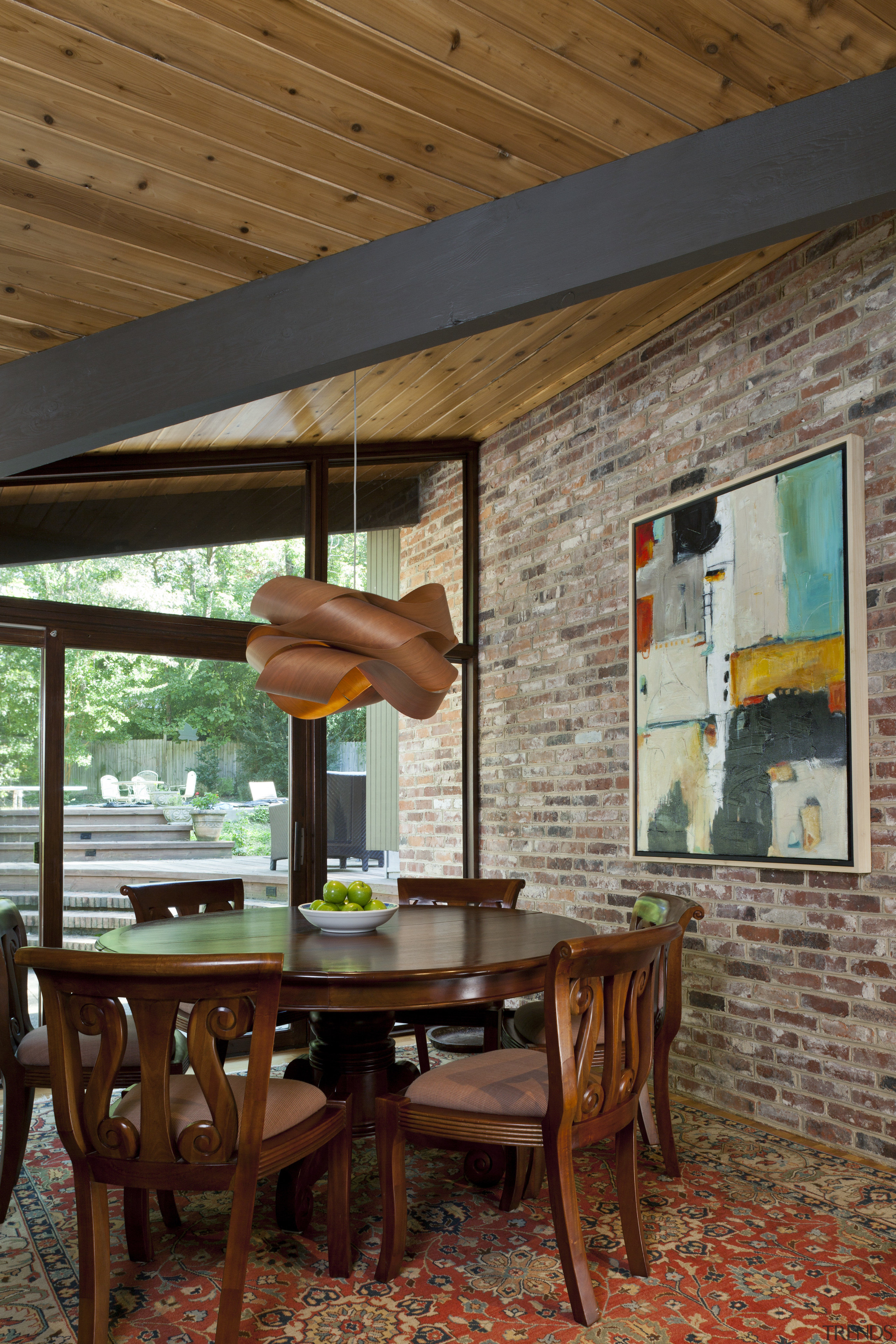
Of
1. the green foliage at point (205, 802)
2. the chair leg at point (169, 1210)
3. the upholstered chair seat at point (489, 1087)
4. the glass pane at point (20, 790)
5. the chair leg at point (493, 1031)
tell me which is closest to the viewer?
the upholstered chair seat at point (489, 1087)

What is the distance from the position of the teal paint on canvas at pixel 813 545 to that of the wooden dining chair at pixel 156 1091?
91.0 inches

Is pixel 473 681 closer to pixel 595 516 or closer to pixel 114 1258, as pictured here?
pixel 595 516

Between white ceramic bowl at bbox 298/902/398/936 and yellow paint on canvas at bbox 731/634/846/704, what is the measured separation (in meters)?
1.62

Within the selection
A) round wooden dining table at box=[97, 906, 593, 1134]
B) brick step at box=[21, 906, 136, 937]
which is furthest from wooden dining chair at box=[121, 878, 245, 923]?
brick step at box=[21, 906, 136, 937]

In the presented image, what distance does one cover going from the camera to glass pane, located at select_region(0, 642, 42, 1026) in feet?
14.4

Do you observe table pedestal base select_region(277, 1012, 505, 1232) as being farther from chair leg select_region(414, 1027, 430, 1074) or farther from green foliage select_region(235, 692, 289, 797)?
green foliage select_region(235, 692, 289, 797)

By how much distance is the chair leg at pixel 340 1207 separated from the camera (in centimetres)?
246

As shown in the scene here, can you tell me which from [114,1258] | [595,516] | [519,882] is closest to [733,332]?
[595,516]

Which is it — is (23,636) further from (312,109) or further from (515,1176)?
(515,1176)

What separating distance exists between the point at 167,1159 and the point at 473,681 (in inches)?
153

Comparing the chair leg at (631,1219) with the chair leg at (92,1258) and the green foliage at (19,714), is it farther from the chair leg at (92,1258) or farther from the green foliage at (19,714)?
the green foliage at (19,714)

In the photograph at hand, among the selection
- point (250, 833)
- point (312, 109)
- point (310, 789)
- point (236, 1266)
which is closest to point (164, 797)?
point (250, 833)

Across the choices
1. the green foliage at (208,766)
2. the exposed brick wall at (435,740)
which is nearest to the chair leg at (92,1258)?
the green foliage at (208,766)

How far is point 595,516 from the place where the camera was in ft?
15.8
